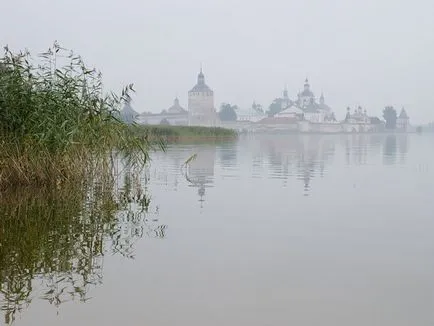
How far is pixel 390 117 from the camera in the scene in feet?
535

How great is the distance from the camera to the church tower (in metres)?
132

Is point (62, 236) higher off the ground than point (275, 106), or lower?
lower

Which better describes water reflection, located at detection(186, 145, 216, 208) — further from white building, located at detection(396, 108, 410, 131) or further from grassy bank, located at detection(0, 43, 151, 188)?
white building, located at detection(396, 108, 410, 131)

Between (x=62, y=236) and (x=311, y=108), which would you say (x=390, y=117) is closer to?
(x=311, y=108)

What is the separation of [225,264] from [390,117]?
166170 millimetres

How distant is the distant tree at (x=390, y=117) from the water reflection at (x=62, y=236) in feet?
525

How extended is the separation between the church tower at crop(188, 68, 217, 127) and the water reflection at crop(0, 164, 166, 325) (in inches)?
4771

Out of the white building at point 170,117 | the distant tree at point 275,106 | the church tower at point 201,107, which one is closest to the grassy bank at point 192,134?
the church tower at point 201,107

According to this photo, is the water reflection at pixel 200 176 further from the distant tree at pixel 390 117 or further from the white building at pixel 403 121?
the white building at pixel 403 121

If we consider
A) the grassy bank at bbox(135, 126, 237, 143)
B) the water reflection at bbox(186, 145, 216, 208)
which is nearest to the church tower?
the grassy bank at bbox(135, 126, 237, 143)

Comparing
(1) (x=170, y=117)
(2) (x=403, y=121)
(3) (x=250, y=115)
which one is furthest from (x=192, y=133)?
(2) (x=403, y=121)

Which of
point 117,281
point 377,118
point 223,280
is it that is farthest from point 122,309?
point 377,118

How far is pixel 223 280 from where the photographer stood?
5.20 metres

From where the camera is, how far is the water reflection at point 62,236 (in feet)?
15.7
